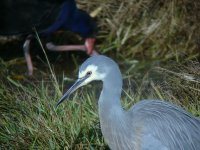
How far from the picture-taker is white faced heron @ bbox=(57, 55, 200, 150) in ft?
15.3

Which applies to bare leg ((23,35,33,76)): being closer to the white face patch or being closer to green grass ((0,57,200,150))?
green grass ((0,57,200,150))

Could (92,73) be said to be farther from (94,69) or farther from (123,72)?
(123,72)

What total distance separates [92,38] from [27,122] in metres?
4.11

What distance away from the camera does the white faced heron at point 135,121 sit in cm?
465

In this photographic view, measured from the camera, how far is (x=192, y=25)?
28.9 feet

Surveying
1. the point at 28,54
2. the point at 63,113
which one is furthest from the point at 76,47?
the point at 63,113

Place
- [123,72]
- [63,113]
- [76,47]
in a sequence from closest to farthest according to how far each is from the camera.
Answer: [63,113]
[123,72]
[76,47]

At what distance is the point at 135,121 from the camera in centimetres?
476

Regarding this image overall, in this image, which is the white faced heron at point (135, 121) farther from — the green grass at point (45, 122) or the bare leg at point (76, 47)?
the bare leg at point (76, 47)

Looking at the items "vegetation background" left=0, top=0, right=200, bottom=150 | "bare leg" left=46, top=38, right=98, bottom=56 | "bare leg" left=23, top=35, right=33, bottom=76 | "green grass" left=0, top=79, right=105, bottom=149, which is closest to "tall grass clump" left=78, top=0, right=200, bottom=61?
"vegetation background" left=0, top=0, right=200, bottom=150

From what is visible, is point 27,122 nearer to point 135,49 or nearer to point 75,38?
point 135,49

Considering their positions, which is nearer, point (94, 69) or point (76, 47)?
point (94, 69)

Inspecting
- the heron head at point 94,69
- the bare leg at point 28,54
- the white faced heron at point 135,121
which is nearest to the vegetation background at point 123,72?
the bare leg at point 28,54

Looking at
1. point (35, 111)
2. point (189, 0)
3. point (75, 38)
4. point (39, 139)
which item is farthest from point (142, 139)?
point (75, 38)
